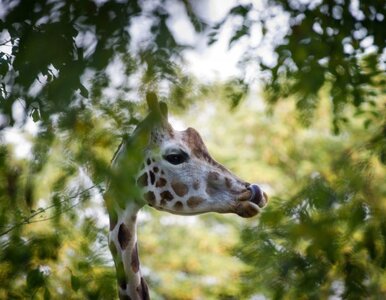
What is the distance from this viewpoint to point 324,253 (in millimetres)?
2320

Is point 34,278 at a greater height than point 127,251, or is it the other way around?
point 34,278

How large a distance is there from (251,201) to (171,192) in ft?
1.19

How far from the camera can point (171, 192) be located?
360 centimetres

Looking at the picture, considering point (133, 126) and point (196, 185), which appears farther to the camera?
point (196, 185)

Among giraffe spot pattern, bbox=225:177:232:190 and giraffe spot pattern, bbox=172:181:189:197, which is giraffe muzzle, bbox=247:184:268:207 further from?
giraffe spot pattern, bbox=172:181:189:197

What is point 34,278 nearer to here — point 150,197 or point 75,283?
point 75,283

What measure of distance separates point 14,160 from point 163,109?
0.91 meters

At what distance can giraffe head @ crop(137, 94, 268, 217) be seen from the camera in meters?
3.56

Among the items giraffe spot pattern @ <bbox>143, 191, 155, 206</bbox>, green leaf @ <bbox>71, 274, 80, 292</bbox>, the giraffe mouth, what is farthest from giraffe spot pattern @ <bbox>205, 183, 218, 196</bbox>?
green leaf @ <bbox>71, 274, 80, 292</bbox>

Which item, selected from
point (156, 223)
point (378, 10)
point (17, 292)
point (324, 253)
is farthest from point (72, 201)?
point (156, 223)

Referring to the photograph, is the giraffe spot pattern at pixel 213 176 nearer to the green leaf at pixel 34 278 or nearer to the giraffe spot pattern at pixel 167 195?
the giraffe spot pattern at pixel 167 195

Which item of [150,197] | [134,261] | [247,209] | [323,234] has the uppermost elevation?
[323,234]

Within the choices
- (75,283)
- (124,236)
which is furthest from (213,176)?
(75,283)

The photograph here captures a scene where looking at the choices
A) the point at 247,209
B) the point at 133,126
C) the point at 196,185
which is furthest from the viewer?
the point at 196,185
